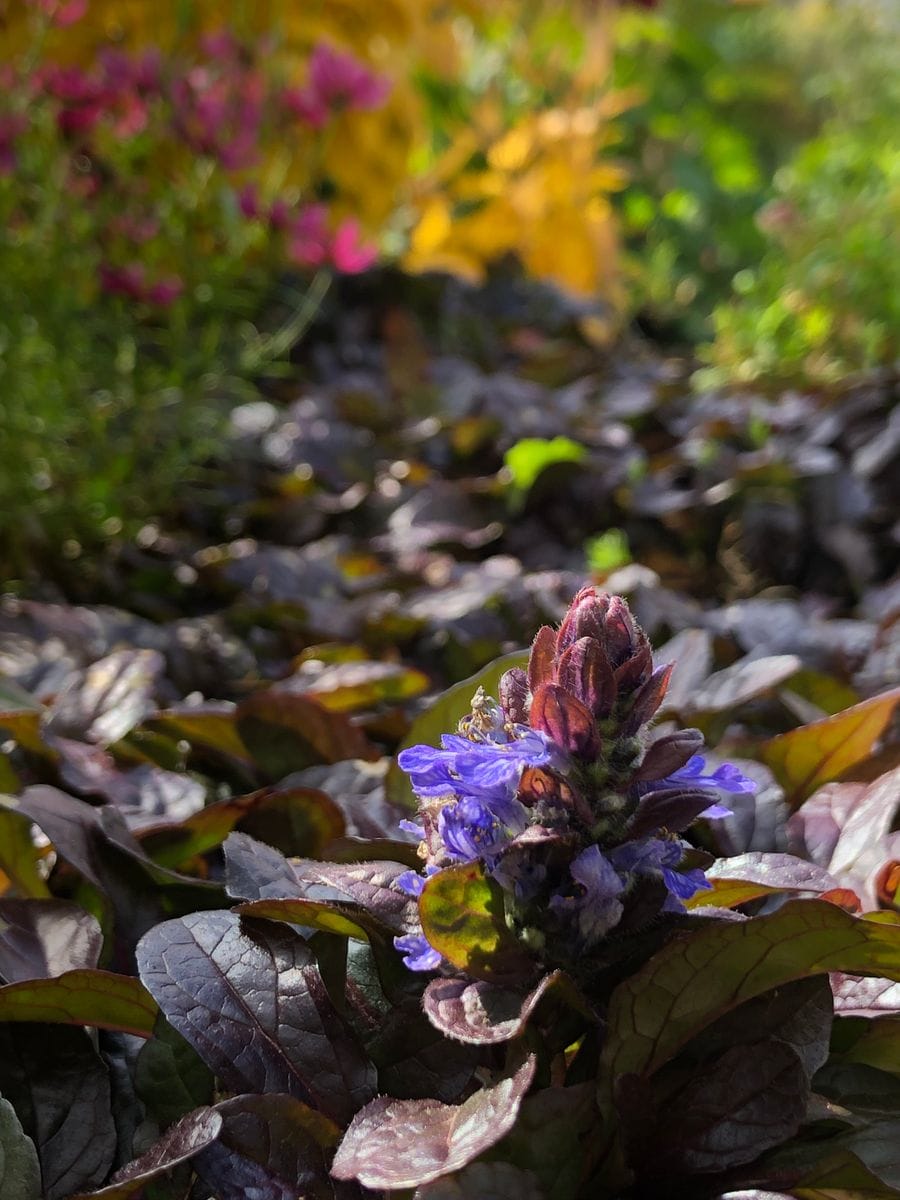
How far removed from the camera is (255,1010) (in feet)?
2.25

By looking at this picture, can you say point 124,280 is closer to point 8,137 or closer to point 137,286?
point 137,286

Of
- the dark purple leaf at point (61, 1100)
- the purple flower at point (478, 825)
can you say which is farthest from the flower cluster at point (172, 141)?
the purple flower at point (478, 825)

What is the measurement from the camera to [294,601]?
1.78 m

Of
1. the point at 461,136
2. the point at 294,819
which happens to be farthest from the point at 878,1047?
the point at 461,136

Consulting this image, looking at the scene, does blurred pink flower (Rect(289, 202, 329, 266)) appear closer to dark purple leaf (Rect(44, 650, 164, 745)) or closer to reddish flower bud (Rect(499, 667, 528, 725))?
dark purple leaf (Rect(44, 650, 164, 745))

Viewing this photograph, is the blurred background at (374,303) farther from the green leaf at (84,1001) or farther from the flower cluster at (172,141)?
the green leaf at (84,1001)

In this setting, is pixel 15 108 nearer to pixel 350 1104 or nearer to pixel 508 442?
pixel 508 442

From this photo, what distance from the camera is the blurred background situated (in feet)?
6.79

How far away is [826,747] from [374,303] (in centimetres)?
319

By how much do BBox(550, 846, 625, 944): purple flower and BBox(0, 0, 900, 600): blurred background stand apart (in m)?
1.35

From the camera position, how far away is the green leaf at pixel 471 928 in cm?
61

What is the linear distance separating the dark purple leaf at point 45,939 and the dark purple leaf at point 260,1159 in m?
0.20

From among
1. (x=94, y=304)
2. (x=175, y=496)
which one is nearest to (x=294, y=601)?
(x=175, y=496)

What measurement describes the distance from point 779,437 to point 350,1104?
1990 mm
